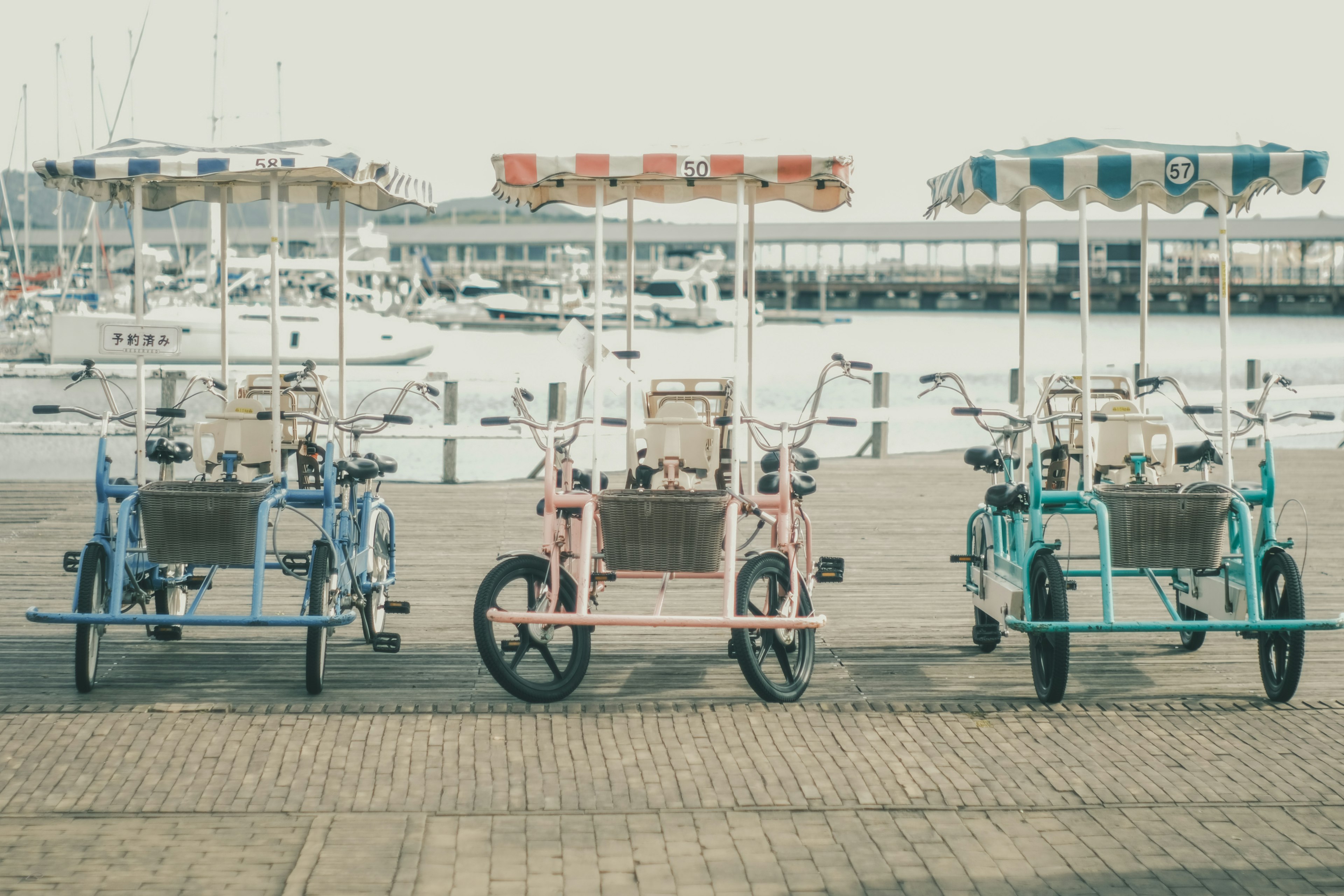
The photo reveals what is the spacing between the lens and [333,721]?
18.2 feet

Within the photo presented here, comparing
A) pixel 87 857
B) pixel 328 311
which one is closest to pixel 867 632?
pixel 87 857

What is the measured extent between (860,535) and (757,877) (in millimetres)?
6275

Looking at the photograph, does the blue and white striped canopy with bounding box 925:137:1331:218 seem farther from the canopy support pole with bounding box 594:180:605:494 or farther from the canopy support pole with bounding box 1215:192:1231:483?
the canopy support pole with bounding box 594:180:605:494

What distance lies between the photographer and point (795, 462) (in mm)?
6840

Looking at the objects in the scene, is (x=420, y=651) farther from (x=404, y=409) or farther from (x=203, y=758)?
(x=404, y=409)

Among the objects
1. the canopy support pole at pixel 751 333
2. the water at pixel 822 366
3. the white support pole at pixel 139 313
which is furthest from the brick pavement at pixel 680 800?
the water at pixel 822 366

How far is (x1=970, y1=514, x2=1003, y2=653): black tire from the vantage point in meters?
6.62

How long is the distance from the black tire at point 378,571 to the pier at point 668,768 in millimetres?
168

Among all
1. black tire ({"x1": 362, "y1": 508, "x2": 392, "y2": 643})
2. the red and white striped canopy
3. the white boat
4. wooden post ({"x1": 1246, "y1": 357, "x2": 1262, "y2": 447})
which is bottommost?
black tire ({"x1": 362, "y1": 508, "x2": 392, "y2": 643})

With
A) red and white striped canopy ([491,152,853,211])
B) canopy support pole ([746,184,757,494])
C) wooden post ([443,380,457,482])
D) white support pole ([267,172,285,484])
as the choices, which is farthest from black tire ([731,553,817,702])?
wooden post ([443,380,457,482])

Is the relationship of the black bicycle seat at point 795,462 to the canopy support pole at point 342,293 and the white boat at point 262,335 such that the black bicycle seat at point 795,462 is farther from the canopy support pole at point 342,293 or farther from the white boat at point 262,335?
the white boat at point 262,335

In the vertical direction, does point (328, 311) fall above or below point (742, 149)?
above

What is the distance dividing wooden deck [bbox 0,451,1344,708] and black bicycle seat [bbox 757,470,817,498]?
2.59ft

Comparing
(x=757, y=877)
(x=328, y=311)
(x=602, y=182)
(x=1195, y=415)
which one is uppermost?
(x=328, y=311)
